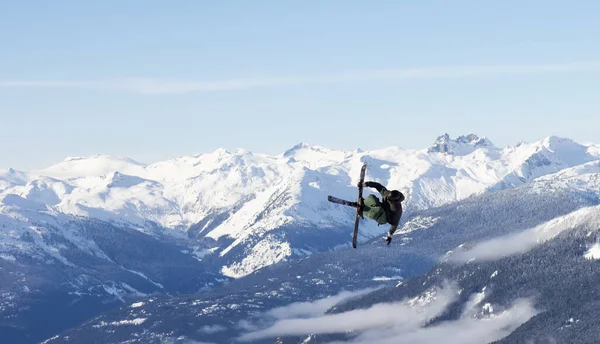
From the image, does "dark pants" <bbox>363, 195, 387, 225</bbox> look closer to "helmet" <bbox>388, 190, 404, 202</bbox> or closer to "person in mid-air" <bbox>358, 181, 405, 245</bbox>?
"person in mid-air" <bbox>358, 181, 405, 245</bbox>

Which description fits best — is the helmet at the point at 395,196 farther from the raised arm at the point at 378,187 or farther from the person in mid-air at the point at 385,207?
the raised arm at the point at 378,187

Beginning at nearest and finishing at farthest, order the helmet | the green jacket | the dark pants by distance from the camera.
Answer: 1. the helmet
2. the green jacket
3. the dark pants

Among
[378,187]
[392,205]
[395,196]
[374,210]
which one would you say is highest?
[378,187]

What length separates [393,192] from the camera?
55250mm

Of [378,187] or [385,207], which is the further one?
[378,187]

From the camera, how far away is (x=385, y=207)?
57219mm

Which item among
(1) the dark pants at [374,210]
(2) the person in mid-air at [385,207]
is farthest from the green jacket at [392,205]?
(1) the dark pants at [374,210]

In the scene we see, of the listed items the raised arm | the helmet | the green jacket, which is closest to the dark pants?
the green jacket

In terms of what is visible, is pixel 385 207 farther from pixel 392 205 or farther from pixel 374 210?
pixel 392 205

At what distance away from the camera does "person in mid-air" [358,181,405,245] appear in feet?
184

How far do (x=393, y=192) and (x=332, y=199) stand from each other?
3403 millimetres

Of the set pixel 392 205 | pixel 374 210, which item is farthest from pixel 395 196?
pixel 374 210

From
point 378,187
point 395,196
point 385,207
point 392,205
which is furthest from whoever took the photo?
point 378,187

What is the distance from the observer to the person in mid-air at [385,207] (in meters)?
56.0
